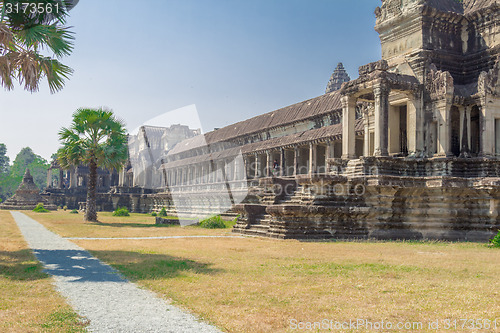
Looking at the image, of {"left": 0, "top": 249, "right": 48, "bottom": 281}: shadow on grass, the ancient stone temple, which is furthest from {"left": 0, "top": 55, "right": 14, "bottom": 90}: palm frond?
the ancient stone temple

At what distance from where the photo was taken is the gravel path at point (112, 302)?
4.68 metres

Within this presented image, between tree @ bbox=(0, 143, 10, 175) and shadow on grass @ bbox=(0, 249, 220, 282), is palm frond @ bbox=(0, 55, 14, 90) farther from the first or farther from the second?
tree @ bbox=(0, 143, 10, 175)

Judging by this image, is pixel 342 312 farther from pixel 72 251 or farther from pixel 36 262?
pixel 72 251

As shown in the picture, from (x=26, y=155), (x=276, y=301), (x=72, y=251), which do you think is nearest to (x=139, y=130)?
(x=26, y=155)

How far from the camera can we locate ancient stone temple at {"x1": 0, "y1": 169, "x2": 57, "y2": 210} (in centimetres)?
4897

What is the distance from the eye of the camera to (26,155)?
11381cm

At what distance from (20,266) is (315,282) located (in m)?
5.78

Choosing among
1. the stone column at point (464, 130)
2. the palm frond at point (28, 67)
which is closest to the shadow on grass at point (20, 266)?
the palm frond at point (28, 67)

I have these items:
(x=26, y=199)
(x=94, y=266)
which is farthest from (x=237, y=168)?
(x=94, y=266)

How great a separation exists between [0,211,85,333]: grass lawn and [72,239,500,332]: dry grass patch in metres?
1.37

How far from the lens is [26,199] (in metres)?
50.3

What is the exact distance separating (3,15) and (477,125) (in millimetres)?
16936

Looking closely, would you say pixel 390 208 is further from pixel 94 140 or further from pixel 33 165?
pixel 33 165

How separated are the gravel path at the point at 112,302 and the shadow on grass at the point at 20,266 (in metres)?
0.23
